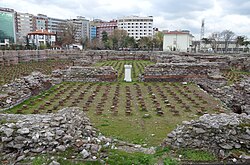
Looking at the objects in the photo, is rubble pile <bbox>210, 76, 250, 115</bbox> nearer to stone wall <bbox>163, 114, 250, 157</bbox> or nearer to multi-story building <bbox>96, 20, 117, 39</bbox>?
stone wall <bbox>163, 114, 250, 157</bbox>

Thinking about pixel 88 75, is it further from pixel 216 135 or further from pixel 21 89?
pixel 216 135

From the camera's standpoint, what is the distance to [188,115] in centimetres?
733

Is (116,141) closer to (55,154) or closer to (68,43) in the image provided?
(55,154)

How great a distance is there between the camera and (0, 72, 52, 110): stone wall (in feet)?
26.0

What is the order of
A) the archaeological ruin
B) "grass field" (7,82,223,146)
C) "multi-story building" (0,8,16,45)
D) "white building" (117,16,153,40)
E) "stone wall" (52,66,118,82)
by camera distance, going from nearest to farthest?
1. the archaeological ruin
2. "grass field" (7,82,223,146)
3. "stone wall" (52,66,118,82)
4. "multi-story building" (0,8,16,45)
5. "white building" (117,16,153,40)

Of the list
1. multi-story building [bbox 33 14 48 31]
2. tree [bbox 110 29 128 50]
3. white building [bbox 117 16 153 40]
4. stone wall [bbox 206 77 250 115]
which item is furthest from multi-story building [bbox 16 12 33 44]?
stone wall [bbox 206 77 250 115]

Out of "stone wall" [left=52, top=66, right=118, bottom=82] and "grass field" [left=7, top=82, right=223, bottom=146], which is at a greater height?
"stone wall" [left=52, top=66, right=118, bottom=82]

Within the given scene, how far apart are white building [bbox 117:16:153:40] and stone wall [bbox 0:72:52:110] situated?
99.9m

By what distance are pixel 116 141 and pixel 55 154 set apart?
1.45 meters

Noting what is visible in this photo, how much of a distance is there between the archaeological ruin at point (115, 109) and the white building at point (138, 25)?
318ft

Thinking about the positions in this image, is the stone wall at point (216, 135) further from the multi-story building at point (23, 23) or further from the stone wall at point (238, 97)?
the multi-story building at point (23, 23)

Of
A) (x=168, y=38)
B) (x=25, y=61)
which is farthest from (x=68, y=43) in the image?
(x=25, y=61)

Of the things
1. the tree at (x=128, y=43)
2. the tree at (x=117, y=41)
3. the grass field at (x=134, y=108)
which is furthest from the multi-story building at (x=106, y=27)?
the grass field at (x=134, y=108)

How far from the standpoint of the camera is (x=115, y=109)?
7.99m
